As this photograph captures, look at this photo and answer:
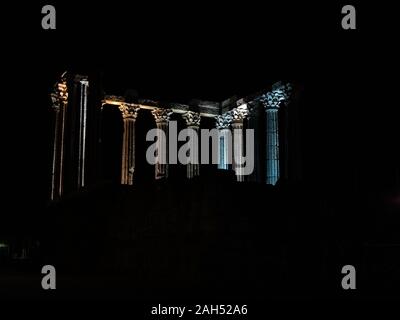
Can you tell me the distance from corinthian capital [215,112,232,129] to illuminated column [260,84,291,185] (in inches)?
214

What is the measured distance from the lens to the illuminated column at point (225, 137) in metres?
44.2

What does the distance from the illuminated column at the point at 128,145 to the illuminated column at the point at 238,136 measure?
9305 mm

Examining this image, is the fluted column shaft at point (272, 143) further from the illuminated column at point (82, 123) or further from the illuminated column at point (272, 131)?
the illuminated column at point (82, 123)

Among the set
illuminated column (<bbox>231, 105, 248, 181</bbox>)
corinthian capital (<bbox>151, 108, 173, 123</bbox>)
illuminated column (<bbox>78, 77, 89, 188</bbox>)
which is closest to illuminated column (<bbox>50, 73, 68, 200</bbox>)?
illuminated column (<bbox>78, 77, 89, 188</bbox>)

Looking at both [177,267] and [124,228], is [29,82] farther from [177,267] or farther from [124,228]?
[177,267]

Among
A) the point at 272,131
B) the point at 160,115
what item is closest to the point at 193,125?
the point at 160,115

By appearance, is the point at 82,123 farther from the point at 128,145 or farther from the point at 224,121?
the point at 224,121

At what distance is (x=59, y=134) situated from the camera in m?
35.2

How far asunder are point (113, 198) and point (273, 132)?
18988 mm

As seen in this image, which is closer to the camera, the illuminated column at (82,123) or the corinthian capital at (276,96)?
the illuminated column at (82,123)

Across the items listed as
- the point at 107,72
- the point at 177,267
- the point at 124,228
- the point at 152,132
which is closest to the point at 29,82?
the point at 107,72

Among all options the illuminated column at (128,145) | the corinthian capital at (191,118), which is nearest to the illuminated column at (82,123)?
the illuminated column at (128,145)

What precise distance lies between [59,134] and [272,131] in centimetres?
1671

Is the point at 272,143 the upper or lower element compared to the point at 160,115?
lower
